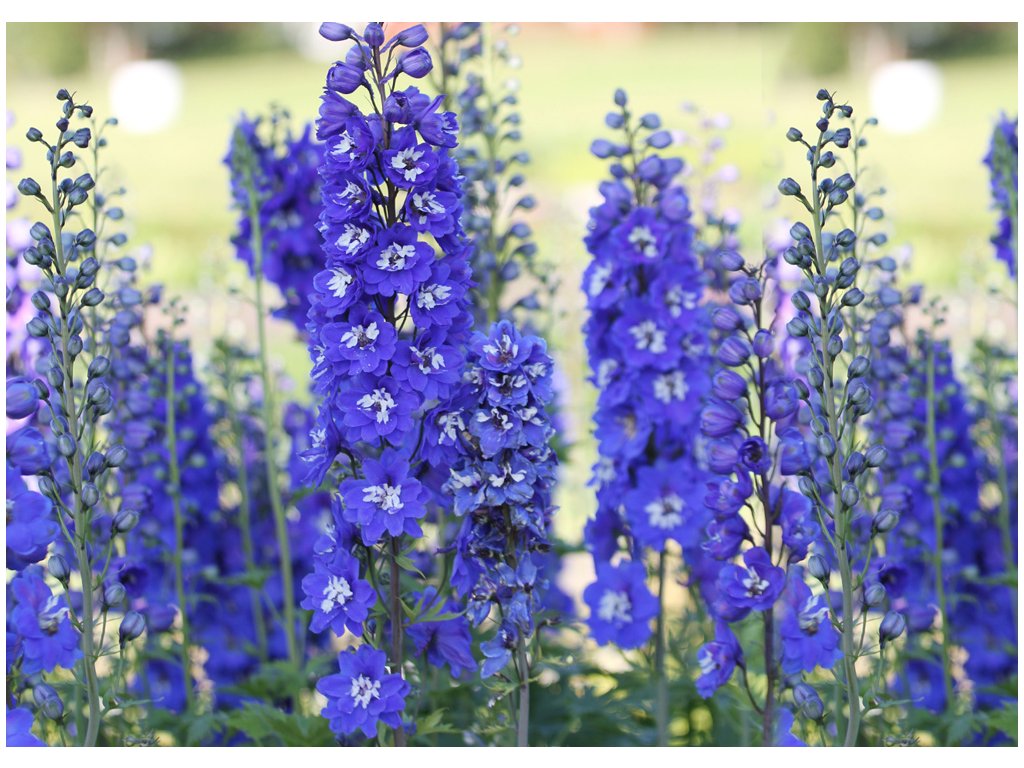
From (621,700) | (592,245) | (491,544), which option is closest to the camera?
(491,544)

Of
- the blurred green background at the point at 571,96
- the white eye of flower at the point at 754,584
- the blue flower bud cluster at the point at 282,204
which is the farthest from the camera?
the blurred green background at the point at 571,96

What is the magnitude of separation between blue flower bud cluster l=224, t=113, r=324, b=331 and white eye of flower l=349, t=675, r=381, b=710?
1.33 meters

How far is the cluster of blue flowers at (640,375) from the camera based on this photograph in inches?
117

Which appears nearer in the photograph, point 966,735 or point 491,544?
point 491,544

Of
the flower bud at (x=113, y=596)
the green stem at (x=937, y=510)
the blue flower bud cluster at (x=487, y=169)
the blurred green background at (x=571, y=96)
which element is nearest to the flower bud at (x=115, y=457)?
the flower bud at (x=113, y=596)

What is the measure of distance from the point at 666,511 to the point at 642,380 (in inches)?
13.0

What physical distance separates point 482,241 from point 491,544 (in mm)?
1302

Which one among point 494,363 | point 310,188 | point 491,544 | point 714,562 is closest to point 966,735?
point 714,562

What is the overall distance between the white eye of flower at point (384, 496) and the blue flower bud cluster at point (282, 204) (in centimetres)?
117

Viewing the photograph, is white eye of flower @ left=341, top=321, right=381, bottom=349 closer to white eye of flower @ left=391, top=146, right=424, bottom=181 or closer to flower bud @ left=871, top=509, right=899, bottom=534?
white eye of flower @ left=391, top=146, right=424, bottom=181

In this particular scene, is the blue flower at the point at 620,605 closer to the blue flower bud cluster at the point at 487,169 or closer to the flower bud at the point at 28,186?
the blue flower bud cluster at the point at 487,169

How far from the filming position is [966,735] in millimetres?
3111

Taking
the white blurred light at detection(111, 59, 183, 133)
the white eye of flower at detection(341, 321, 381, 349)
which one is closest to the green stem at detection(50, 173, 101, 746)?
the white eye of flower at detection(341, 321, 381, 349)

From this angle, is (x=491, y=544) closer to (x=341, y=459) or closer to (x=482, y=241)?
(x=341, y=459)
